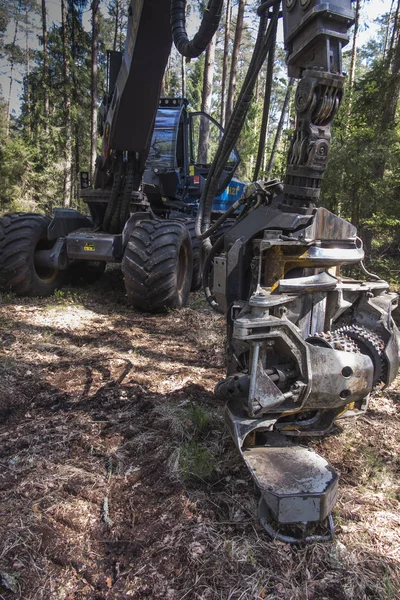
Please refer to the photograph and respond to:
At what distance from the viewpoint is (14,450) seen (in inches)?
101

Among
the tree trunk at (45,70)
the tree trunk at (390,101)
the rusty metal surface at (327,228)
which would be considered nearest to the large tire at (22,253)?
the rusty metal surface at (327,228)

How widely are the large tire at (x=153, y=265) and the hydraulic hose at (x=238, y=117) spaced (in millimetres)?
2165

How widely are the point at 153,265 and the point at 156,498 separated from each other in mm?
3551

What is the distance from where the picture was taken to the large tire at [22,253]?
19.5 ft

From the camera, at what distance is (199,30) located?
3.01 m

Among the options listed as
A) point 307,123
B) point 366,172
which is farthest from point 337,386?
point 366,172

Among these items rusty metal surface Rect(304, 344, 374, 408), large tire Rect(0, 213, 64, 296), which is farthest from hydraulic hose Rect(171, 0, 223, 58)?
large tire Rect(0, 213, 64, 296)

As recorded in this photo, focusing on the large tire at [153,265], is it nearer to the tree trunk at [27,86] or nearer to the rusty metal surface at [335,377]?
the rusty metal surface at [335,377]

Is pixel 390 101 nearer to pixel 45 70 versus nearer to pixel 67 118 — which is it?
pixel 67 118

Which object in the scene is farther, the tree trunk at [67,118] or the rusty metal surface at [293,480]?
the tree trunk at [67,118]

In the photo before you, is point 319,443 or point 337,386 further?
point 319,443

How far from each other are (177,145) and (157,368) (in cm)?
529

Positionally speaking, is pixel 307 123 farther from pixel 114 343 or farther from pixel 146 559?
pixel 114 343

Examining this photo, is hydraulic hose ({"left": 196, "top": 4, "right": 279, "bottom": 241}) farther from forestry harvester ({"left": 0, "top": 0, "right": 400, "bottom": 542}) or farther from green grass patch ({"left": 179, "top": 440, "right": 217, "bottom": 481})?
green grass patch ({"left": 179, "top": 440, "right": 217, "bottom": 481})
